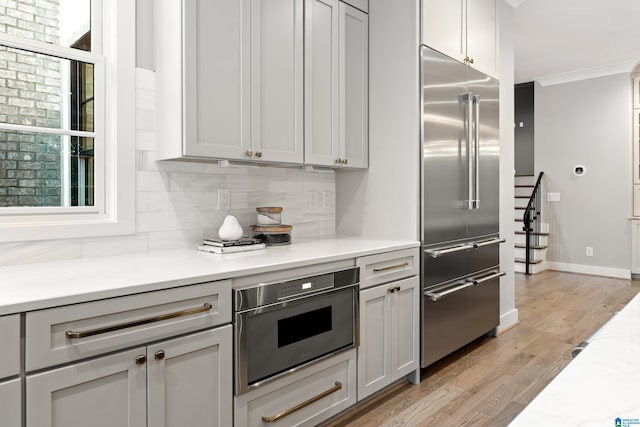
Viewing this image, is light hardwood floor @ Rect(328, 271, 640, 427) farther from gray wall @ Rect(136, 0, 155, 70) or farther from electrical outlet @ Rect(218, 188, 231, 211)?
gray wall @ Rect(136, 0, 155, 70)

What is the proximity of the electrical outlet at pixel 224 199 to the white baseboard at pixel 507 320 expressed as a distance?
252cm

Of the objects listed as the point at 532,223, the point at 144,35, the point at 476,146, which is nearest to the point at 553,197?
the point at 532,223

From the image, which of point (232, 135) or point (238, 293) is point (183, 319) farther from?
point (232, 135)

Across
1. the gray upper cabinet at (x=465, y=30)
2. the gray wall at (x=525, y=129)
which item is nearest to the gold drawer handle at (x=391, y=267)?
the gray upper cabinet at (x=465, y=30)

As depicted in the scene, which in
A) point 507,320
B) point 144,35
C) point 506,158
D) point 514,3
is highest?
point 514,3

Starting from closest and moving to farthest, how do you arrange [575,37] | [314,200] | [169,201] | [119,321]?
[119,321]
[169,201]
[314,200]
[575,37]

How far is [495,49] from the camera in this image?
11.6ft

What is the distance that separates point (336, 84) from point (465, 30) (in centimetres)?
116

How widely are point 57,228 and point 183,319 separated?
2.65ft

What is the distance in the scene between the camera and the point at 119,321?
1392 millimetres

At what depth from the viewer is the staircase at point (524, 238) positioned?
21.0 feet

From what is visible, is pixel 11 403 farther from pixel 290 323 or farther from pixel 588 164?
pixel 588 164

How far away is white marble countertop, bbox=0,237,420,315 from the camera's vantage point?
50.8 inches

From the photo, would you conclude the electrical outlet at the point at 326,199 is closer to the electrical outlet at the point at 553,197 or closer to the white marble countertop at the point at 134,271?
the white marble countertop at the point at 134,271
